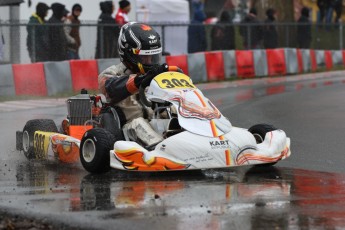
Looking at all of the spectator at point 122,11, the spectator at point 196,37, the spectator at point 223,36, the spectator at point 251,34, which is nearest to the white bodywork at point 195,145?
the spectator at point 122,11

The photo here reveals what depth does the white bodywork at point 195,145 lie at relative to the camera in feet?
25.7

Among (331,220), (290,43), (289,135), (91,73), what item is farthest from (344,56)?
(331,220)

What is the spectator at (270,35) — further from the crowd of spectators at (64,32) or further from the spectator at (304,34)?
the crowd of spectators at (64,32)

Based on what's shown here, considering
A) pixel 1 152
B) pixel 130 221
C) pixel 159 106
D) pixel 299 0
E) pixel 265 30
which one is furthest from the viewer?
pixel 299 0

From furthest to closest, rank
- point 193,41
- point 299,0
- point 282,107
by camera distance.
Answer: point 299,0, point 193,41, point 282,107

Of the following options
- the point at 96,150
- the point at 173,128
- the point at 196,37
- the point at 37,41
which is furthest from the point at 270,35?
the point at 96,150

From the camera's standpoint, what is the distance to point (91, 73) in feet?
56.7

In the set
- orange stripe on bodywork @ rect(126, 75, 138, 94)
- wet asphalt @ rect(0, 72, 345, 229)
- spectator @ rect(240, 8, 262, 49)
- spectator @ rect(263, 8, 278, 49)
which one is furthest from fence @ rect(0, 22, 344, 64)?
orange stripe on bodywork @ rect(126, 75, 138, 94)

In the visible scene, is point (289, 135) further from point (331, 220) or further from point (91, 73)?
point (91, 73)

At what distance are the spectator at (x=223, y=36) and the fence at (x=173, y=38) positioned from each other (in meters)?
0.11

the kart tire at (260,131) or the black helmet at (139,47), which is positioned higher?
the black helmet at (139,47)

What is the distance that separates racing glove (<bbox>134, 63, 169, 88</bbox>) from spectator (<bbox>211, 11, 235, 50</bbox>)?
492 inches

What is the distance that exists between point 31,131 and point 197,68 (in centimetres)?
1061

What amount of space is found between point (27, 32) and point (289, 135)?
7162 mm
